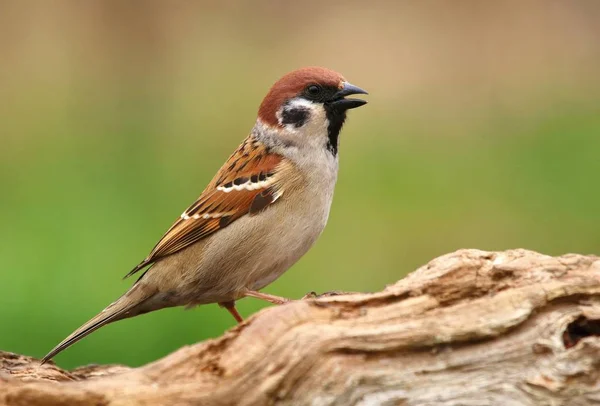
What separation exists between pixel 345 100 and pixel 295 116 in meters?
0.25

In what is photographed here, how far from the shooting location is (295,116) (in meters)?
4.71

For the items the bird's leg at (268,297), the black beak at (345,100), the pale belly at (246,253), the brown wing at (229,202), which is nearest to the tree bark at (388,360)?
the bird's leg at (268,297)

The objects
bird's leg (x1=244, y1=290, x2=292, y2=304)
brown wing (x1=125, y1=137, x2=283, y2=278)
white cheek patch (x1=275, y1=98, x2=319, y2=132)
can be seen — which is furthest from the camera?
white cheek patch (x1=275, y1=98, x2=319, y2=132)

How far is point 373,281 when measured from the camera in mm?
6719

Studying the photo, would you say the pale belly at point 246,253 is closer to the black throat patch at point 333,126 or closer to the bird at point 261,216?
the bird at point 261,216

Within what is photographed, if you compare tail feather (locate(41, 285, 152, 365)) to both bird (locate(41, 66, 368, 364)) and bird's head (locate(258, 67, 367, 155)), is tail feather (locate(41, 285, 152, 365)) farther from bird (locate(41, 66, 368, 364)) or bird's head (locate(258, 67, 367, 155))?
bird's head (locate(258, 67, 367, 155))

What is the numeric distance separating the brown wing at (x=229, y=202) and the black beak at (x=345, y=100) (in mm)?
357

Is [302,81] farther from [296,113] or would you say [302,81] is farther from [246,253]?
[246,253]

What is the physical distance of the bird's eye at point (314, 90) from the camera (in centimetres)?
465

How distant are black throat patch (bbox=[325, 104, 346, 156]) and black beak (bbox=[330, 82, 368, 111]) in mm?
31

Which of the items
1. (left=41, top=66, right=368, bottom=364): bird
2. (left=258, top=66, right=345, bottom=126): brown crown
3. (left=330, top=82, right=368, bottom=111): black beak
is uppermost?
(left=258, top=66, right=345, bottom=126): brown crown

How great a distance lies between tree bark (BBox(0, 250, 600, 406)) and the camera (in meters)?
3.20

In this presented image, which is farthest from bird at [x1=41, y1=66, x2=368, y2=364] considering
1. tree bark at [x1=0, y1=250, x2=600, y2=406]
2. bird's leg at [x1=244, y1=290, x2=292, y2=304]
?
tree bark at [x1=0, y1=250, x2=600, y2=406]

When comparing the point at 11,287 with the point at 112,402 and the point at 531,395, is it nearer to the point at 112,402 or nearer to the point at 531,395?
the point at 112,402
